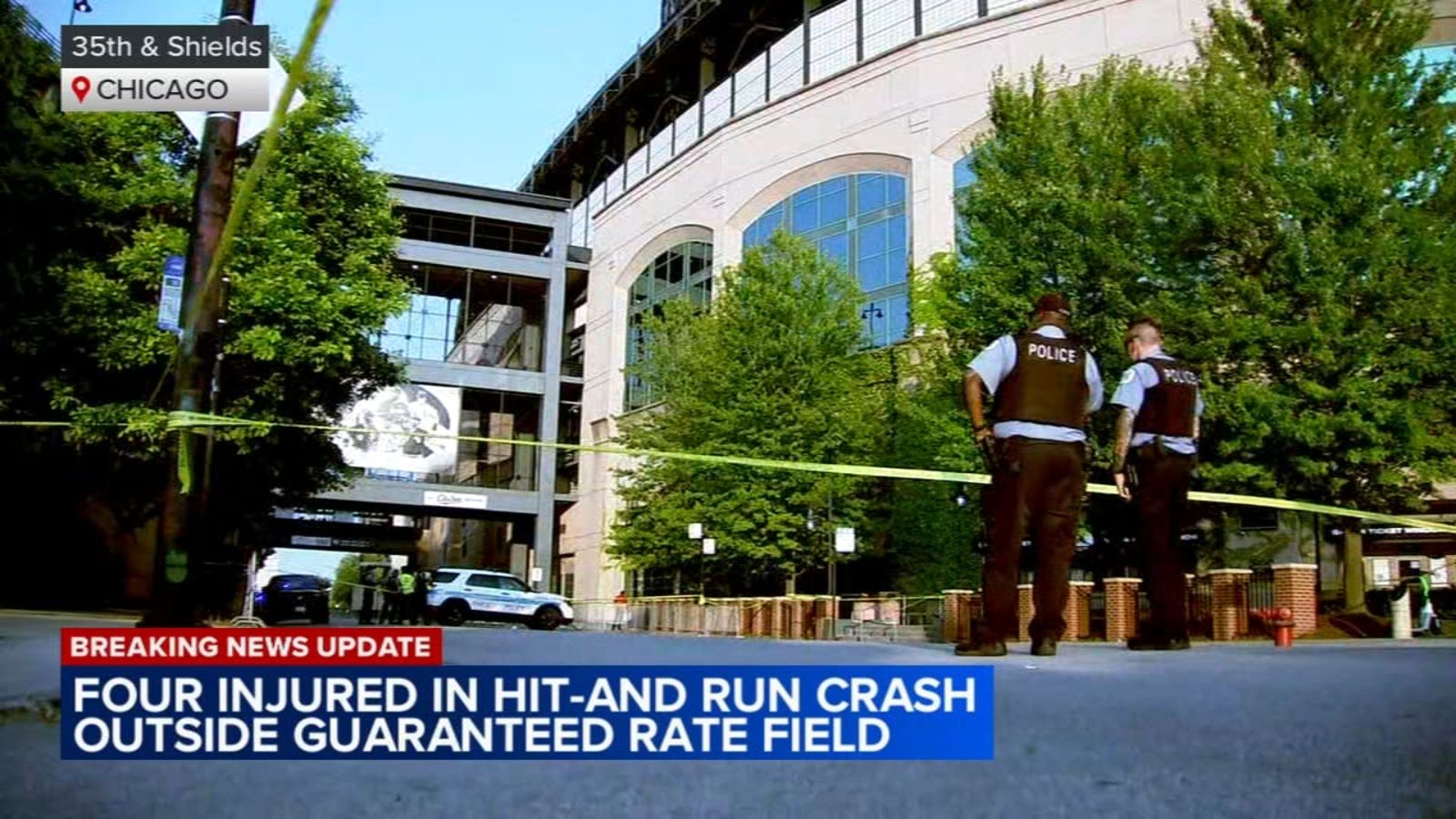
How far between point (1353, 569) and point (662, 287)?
32014 mm

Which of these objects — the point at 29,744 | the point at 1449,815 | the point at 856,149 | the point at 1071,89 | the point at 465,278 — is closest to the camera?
the point at 1449,815

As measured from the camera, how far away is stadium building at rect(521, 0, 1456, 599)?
1405 inches

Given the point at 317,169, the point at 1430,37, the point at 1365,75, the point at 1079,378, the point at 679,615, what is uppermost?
the point at 1430,37

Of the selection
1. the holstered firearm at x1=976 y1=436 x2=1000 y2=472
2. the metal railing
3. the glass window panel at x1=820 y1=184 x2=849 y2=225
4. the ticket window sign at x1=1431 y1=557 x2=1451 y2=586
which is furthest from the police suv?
the holstered firearm at x1=976 y1=436 x2=1000 y2=472

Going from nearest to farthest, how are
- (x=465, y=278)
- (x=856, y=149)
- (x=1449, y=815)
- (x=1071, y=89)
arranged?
1. (x=1449, y=815)
2. (x=1071, y=89)
3. (x=856, y=149)
4. (x=465, y=278)

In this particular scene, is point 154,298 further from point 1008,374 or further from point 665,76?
point 665,76

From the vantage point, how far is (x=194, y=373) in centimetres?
709

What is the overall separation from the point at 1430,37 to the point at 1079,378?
103 ft

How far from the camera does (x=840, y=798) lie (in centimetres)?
206

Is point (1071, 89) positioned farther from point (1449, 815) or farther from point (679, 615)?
point (1449, 815)

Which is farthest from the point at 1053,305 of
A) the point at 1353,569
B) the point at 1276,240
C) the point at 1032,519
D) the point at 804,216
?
the point at 804,216

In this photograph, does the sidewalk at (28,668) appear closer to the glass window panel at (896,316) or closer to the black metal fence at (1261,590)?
the black metal fence at (1261,590)

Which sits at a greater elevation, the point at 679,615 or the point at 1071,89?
the point at 1071,89

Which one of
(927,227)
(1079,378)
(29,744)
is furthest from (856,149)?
(29,744)
